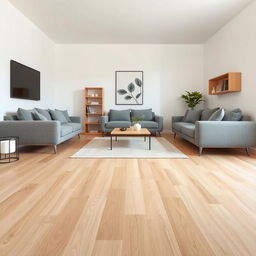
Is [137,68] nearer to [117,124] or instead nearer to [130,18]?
[117,124]

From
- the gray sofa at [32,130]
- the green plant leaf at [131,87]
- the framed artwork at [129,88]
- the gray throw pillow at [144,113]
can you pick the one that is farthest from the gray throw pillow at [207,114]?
the gray sofa at [32,130]

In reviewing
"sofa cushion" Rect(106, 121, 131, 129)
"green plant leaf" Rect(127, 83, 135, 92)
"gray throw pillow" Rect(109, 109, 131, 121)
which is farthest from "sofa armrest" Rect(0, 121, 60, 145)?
"green plant leaf" Rect(127, 83, 135, 92)

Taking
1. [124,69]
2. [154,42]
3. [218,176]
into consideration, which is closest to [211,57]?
[154,42]

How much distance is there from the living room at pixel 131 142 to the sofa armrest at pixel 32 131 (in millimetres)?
18

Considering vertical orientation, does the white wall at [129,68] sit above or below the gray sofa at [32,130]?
above

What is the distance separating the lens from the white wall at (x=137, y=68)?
23.4 ft

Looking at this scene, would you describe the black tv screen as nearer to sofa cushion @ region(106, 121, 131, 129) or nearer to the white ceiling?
the white ceiling

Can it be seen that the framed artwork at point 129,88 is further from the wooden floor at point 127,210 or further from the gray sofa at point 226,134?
the wooden floor at point 127,210

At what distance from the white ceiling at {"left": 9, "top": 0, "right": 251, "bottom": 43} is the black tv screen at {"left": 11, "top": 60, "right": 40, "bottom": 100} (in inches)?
44.8

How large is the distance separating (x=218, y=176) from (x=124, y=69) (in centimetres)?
522

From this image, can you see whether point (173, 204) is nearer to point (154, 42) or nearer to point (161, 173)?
point (161, 173)

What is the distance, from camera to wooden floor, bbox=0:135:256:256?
4.05ft

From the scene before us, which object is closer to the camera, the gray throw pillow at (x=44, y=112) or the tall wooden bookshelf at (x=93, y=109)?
the gray throw pillow at (x=44, y=112)

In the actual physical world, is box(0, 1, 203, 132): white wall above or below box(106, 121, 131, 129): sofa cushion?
above
